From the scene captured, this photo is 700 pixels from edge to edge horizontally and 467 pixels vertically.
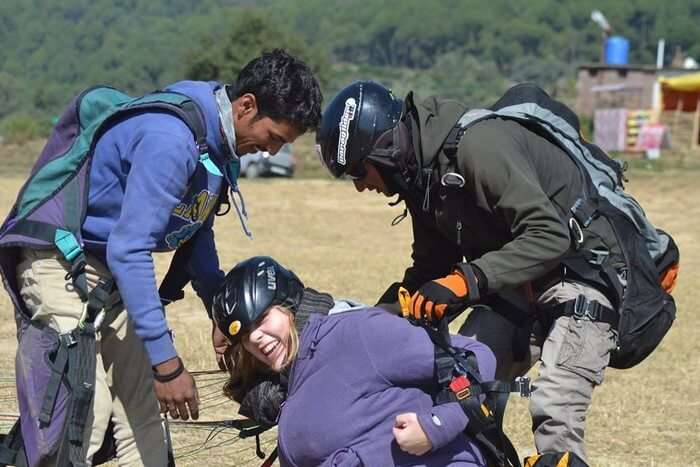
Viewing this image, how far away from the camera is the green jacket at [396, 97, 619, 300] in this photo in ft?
13.2

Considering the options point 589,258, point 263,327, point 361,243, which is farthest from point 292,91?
point 361,243

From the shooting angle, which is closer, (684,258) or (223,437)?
(223,437)

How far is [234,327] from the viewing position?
3.86m

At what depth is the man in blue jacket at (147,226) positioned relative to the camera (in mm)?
3906

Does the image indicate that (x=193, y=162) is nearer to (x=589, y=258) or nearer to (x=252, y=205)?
(x=589, y=258)

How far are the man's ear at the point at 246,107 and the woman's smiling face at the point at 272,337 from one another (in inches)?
31.0

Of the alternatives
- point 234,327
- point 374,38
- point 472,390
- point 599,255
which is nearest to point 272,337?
point 234,327

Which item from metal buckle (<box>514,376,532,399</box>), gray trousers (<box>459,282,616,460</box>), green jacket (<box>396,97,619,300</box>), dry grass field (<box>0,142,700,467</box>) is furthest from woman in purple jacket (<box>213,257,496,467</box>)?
dry grass field (<box>0,142,700,467</box>)

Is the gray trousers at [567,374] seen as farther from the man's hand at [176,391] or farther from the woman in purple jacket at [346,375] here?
the man's hand at [176,391]

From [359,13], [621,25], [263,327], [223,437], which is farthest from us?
[359,13]

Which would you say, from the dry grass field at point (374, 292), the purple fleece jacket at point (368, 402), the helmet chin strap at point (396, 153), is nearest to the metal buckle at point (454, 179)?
the helmet chin strap at point (396, 153)

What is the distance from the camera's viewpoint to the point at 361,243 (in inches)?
668

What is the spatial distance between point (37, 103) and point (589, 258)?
9680cm

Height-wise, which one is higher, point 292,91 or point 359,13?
point 292,91
